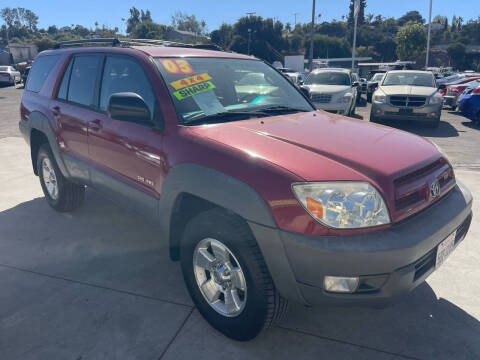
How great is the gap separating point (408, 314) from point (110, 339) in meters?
2.04

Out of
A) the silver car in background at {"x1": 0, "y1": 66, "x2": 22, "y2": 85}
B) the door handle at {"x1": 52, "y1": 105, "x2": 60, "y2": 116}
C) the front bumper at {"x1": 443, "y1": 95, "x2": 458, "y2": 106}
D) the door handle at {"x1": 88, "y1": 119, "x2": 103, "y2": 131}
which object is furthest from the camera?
the silver car in background at {"x1": 0, "y1": 66, "x2": 22, "y2": 85}

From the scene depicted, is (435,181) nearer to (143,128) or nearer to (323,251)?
(323,251)

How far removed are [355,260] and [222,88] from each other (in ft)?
5.73

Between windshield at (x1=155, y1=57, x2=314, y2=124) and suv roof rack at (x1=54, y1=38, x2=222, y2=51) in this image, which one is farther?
suv roof rack at (x1=54, y1=38, x2=222, y2=51)

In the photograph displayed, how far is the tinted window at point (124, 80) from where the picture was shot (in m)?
3.01

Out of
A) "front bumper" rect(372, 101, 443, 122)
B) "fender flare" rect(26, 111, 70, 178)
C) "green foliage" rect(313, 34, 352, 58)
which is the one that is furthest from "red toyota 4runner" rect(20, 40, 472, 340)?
"green foliage" rect(313, 34, 352, 58)

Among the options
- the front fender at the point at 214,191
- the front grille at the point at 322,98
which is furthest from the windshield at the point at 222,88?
the front grille at the point at 322,98

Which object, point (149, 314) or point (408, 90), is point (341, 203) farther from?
point (408, 90)

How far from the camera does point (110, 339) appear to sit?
2559 millimetres

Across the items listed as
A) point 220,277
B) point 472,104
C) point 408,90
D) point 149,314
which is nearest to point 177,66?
point 220,277

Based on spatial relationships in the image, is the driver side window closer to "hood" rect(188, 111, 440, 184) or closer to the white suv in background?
"hood" rect(188, 111, 440, 184)

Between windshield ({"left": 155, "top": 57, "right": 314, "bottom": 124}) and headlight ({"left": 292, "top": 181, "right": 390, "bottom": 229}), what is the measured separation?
43.0 inches

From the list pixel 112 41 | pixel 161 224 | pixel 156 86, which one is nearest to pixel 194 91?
pixel 156 86

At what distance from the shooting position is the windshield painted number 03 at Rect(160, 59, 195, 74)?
301 centimetres
